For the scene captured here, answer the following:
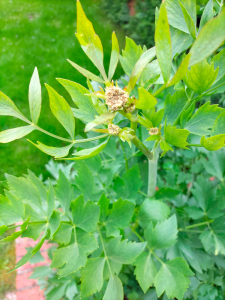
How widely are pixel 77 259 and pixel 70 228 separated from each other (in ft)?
0.24

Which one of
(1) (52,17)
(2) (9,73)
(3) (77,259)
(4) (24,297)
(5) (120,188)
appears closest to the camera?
(3) (77,259)

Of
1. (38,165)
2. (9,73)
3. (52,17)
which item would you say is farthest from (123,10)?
(38,165)

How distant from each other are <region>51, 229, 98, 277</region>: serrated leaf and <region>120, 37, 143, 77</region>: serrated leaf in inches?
15.3

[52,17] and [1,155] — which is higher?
[52,17]

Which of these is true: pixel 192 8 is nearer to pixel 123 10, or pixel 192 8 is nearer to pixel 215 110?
pixel 215 110

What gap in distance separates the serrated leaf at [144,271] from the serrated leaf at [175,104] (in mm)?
384

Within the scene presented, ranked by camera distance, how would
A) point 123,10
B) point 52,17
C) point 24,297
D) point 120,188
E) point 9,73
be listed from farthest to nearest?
point 52,17
point 123,10
point 9,73
point 24,297
point 120,188

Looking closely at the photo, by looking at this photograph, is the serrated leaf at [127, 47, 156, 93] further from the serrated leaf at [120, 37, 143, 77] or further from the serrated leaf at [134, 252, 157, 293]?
the serrated leaf at [134, 252, 157, 293]

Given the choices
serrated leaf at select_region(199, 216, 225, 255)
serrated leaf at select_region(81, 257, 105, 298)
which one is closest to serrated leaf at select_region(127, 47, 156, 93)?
serrated leaf at select_region(81, 257, 105, 298)

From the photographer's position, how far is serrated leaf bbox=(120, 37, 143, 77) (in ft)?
1.56

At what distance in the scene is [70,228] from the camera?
59 centimetres

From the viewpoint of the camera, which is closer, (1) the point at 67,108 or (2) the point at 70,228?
(1) the point at 67,108

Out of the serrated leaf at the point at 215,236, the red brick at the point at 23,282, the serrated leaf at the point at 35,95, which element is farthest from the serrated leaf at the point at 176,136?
the red brick at the point at 23,282

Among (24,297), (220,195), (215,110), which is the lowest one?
(24,297)
